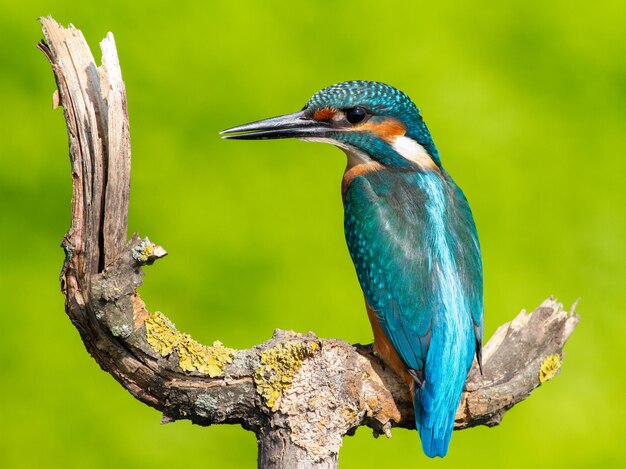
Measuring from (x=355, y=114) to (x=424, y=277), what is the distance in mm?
434

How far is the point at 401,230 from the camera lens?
2.65 m

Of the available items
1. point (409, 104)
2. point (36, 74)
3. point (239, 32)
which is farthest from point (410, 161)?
point (36, 74)

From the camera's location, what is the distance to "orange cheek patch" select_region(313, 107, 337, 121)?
8.70ft

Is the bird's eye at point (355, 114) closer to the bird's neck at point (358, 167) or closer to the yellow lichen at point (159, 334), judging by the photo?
the bird's neck at point (358, 167)

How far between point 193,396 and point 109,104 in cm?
63

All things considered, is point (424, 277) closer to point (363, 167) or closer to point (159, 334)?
point (363, 167)

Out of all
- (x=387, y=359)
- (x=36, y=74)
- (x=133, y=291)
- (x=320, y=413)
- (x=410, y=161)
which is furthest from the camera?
(x=36, y=74)

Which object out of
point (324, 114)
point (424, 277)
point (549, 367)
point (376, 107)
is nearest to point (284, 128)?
point (324, 114)

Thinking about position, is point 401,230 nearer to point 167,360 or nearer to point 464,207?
point 464,207

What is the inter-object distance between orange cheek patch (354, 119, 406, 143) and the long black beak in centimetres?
12

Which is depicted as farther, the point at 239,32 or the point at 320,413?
the point at 239,32

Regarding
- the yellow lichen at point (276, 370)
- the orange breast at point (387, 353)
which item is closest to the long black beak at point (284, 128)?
the orange breast at point (387, 353)

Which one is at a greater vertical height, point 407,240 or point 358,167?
point 358,167

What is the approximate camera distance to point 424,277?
260 centimetres
